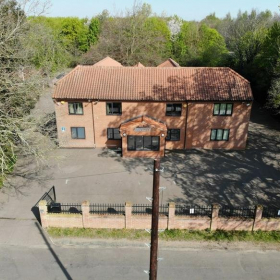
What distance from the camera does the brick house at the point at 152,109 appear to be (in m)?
25.0

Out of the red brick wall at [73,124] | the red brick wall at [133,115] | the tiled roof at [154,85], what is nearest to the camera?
the tiled roof at [154,85]

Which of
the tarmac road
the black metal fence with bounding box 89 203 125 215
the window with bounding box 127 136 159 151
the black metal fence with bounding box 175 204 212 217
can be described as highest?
the window with bounding box 127 136 159 151

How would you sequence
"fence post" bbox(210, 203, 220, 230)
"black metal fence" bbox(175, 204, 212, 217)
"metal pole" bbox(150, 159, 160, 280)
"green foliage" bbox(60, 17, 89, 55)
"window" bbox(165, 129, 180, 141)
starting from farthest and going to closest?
1. "green foliage" bbox(60, 17, 89, 55)
2. "window" bbox(165, 129, 180, 141)
3. "black metal fence" bbox(175, 204, 212, 217)
4. "fence post" bbox(210, 203, 220, 230)
5. "metal pole" bbox(150, 159, 160, 280)

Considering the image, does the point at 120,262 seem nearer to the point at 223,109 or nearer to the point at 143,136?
the point at 143,136

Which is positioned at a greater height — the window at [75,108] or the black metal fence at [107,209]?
the window at [75,108]

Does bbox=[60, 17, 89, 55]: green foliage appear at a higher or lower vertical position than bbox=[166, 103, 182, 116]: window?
higher

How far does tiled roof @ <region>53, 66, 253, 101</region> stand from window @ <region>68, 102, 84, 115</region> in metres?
0.92

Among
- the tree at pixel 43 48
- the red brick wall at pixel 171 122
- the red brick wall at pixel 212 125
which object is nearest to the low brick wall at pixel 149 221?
the red brick wall at pixel 171 122

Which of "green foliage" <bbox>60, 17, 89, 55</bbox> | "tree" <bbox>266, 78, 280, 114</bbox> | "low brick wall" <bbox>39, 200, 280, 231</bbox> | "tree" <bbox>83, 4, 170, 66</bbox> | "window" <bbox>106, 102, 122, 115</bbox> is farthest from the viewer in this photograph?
"green foliage" <bbox>60, 17, 89, 55</bbox>

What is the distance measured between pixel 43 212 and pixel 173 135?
46.1ft

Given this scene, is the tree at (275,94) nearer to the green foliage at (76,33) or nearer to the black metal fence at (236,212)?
the black metal fence at (236,212)

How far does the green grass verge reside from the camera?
16141mm

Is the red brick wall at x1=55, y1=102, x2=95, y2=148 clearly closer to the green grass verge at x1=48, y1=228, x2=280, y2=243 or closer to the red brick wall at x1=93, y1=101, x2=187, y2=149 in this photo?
the red brick wall at x1=93, y1=101, x2=187, y2=149

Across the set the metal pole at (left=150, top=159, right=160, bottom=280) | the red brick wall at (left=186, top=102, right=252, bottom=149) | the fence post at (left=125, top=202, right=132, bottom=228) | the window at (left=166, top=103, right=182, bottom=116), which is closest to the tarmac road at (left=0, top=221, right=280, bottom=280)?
the fence post at (left=125, top=202, right=132, bottom=228)
